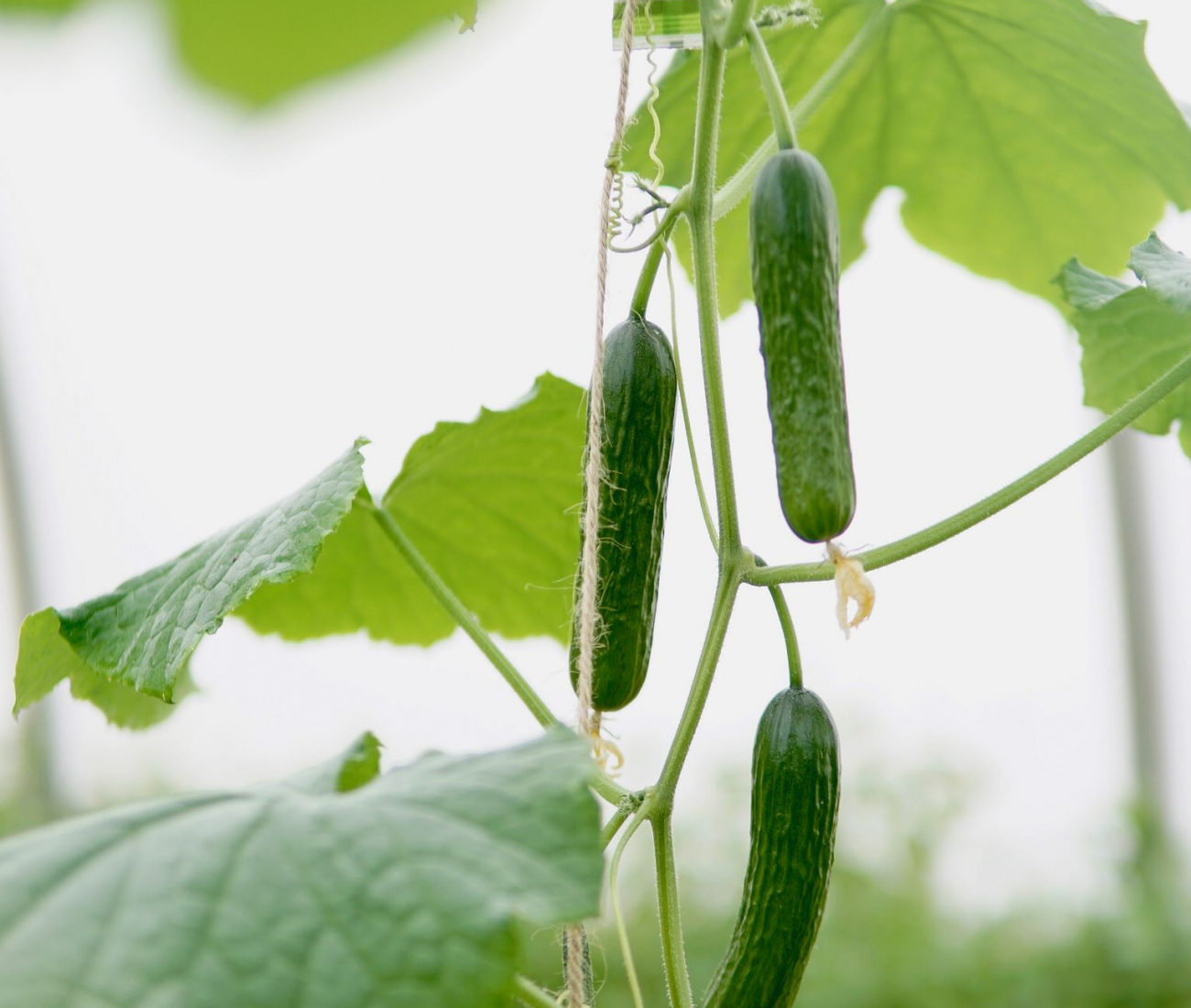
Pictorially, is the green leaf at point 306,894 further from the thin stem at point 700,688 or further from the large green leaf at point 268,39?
the large green leaf at point 268,39

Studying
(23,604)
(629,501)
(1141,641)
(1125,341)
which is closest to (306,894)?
(629,501)

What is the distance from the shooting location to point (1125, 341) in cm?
89

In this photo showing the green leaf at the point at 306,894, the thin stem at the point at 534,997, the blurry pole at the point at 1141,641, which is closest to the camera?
the green leaf at the point at 306,894

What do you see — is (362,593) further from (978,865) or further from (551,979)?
(978,865)

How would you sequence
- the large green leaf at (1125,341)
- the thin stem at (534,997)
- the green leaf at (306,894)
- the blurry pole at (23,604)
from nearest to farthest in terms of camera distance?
the green leaf at (306,894)
the thin stem at (534,997)
the large green leaf at (1125,341)
the blurry pole at (23,604)

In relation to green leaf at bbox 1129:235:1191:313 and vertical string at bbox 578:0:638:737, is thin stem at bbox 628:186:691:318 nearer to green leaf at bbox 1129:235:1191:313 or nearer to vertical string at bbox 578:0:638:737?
vertical string at bbox 578:0:638:737

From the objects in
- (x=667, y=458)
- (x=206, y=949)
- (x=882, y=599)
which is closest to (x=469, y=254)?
(x=882, y=599)

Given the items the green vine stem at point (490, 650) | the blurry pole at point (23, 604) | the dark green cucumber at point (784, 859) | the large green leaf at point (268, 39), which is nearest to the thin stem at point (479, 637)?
the green vine stem at point (490, 650)

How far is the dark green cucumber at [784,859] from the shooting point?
566 mm

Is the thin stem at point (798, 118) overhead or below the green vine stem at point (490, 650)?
overhead

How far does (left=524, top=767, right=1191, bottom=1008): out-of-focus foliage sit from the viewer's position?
2.67m

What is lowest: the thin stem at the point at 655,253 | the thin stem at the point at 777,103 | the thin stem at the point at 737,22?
the thin stem at the point at 655,253

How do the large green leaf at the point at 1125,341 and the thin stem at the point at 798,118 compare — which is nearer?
the thin stem at the point at 798,118

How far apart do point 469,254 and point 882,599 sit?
121 centimetres
